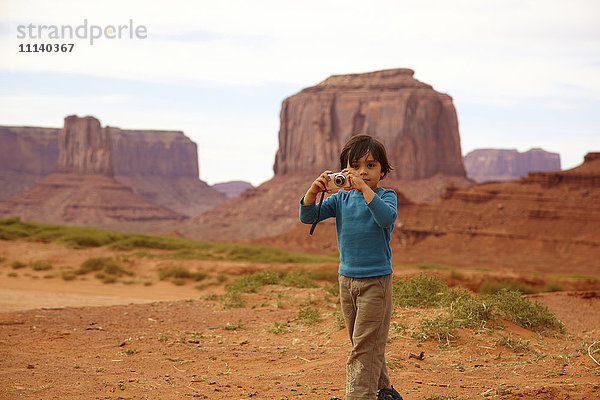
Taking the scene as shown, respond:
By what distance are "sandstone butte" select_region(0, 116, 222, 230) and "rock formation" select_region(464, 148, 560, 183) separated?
96812 mm

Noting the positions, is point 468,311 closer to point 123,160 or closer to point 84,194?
point 84,194

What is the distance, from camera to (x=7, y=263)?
20.9 metres

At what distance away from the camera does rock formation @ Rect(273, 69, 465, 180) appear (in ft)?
286

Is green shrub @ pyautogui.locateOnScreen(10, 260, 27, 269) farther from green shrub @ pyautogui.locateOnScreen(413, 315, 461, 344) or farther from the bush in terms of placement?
green shrub @ pyautogui.locateOnScreen(413, 315, 461, 344)

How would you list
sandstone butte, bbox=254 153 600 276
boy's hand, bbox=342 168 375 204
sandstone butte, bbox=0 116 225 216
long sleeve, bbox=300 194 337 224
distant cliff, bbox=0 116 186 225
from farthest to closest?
sandstone butte, bbox=0 116 225 216, distant cliff, bbox=0 116 186 225, sandstone butte, bbox=254 153 600 276, long sleeve, bbox=300 194 337 224, boy's hand, bbox=342 168 375 204

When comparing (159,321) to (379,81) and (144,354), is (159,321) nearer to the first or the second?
(144,354)

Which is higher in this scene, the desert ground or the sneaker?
the sneaker

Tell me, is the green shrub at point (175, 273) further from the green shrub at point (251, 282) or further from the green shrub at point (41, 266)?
the green shrub at point (251, 282)

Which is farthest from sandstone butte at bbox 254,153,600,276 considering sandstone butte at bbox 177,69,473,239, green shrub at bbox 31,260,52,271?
green shrub at bbox 31,260,52,271

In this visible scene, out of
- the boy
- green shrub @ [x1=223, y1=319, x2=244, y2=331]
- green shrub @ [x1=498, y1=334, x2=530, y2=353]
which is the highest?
the boy

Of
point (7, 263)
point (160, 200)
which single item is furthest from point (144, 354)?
point (160, 200)

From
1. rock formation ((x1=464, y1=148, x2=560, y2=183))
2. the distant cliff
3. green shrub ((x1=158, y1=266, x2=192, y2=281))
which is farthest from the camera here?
rock formation ((x1=464, y1=148, x2=560, y2=183))

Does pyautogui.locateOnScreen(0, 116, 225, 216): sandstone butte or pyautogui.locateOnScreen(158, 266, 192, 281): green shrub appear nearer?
pyautogui.locateOnScreen(158, 266, 192, 281): green shrub

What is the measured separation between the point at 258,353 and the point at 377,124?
273 ft
